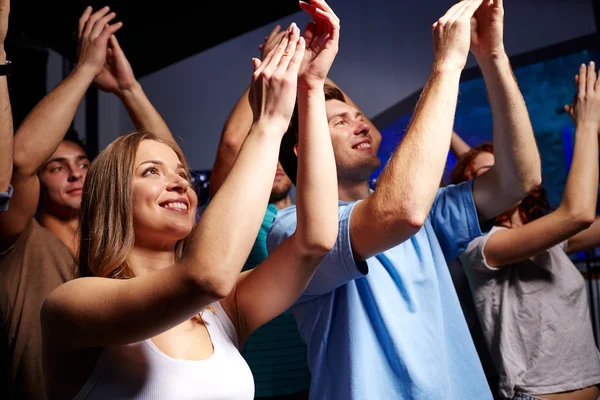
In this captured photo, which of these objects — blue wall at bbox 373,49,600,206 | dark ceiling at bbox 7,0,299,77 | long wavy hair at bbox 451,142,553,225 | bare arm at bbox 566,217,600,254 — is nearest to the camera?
long wavy hair at bbox 451,142,553,225

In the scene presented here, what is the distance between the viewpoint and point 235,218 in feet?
2.98

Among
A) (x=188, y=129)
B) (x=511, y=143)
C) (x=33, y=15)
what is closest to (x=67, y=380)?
(x=511, y=143)

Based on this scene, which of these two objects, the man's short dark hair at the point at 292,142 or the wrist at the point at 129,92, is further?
the wrist at the point at 129,92

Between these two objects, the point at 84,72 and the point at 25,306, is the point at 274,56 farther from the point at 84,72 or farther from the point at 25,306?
the point at 25,306

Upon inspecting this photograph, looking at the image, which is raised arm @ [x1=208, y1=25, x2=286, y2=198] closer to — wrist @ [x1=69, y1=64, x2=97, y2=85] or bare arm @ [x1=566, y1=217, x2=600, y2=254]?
wrist @ [x1=69, y1=64, x2=97, y2=85]

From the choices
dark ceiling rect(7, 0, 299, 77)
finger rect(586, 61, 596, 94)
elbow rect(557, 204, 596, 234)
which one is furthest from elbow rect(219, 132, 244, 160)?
dark ceiling rect(7, 0, 299, 77)

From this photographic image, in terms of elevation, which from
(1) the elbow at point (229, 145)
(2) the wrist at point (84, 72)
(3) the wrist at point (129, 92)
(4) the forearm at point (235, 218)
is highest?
(2) the wrist at point (84, 72)

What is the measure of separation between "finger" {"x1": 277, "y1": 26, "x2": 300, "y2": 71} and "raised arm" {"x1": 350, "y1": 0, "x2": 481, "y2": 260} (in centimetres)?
30

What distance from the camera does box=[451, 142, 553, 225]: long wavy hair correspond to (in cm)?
221

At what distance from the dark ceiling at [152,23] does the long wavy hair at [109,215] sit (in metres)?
1.68

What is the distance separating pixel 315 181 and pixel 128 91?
1.11 m

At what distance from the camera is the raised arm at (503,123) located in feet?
4.80

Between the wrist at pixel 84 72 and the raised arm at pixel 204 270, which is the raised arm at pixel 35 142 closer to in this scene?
the wrist at pixel 84 72

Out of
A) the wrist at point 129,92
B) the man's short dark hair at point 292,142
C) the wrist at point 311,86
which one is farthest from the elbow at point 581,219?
the wrist at point 129,92
